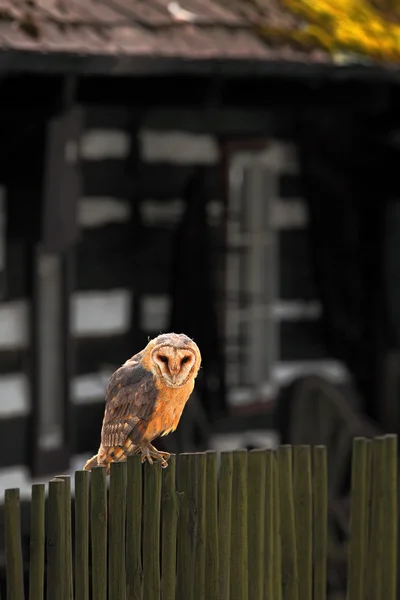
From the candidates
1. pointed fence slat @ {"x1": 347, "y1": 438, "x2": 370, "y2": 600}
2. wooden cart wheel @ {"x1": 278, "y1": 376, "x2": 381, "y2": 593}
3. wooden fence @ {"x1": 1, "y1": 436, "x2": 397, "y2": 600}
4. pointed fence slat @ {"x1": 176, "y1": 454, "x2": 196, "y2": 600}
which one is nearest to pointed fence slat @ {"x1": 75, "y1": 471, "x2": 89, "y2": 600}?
wooden fence @ {"x1": 1, "y1": 436, "x2": 397, "y2": 600}

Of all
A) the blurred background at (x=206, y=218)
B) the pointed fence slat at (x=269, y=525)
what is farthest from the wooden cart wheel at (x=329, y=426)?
the pointed fence slat at (x=269, y=525)

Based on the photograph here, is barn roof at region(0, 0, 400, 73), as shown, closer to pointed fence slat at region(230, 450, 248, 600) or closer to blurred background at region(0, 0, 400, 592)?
blurred background at region(0, 0, 400, 592)

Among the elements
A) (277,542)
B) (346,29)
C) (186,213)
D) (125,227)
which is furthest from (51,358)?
(277,542)

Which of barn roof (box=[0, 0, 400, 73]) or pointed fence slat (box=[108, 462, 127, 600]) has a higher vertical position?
barn roof (box=[0, 0, 400, 73])

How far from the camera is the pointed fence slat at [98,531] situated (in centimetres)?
507

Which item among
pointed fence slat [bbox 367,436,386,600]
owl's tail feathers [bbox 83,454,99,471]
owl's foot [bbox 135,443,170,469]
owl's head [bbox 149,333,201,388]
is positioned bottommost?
pointed fence slat [bbox 367,436,386,600]

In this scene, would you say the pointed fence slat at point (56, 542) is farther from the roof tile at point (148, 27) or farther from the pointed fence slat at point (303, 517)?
the roof tile at point (148, 27)

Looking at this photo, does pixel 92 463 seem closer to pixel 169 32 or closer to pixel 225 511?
pixel 225 511

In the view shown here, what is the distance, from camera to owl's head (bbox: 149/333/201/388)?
15.9 feet

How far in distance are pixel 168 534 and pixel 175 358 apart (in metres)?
0.71

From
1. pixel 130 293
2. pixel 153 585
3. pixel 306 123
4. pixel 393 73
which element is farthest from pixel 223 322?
pixel 153 585

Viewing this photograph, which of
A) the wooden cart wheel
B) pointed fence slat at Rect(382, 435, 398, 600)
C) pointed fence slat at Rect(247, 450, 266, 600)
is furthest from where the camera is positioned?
the wooden cart wheel

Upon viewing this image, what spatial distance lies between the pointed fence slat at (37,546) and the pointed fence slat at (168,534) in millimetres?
439

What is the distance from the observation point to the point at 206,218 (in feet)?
35.0
